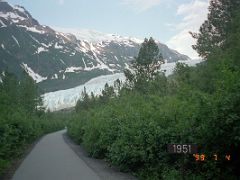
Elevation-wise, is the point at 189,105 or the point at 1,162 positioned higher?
the point at 189,105

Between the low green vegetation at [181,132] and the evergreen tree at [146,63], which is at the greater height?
the evergreen tree at [146,63]

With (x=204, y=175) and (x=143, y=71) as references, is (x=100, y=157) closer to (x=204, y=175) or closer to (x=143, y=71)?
(x=204, y=175)

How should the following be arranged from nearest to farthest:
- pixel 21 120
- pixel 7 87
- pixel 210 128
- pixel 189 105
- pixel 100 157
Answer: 1. pixel 210 128
2. pixel 189 105
3. pixel 100 157
4. pixel 21 120
5. pixel 7 87

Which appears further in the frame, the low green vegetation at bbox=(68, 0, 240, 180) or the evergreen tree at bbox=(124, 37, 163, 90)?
the evergreen tree at bbox=(124, 37, 163, 90)

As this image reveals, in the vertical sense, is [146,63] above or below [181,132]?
above

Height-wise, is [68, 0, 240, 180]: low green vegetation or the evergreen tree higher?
the evergreen tree

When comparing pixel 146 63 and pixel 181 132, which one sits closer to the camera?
pixel 181 132

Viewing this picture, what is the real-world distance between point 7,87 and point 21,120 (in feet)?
130

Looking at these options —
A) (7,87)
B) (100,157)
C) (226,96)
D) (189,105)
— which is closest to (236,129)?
(226,96)

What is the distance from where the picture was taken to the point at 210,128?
11.7m

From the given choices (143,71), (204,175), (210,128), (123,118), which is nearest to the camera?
(210,128)

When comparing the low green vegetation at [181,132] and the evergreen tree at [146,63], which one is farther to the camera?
the evergreen tree at [146,63]

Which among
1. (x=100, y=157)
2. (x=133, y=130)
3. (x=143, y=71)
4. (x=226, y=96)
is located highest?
(x=143, y=71)

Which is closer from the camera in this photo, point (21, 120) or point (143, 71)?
point (21, 120)
